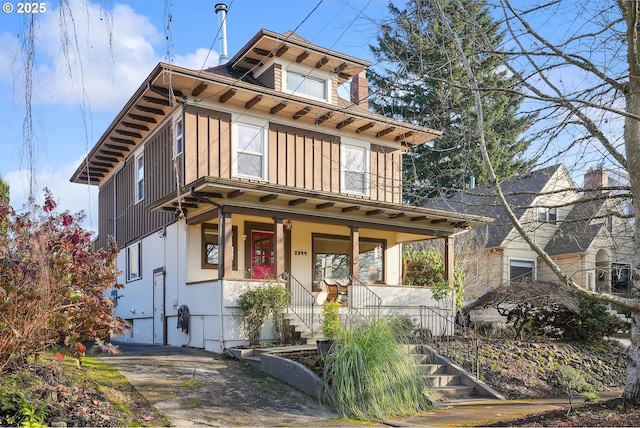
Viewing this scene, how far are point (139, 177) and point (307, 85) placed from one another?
6.11 m

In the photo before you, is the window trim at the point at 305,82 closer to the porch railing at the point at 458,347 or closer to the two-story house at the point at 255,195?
the two-story house at the point at 255,195

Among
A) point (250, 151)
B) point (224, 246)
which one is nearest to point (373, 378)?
point (224, 246)

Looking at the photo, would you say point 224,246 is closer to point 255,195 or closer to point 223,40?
point 255,195

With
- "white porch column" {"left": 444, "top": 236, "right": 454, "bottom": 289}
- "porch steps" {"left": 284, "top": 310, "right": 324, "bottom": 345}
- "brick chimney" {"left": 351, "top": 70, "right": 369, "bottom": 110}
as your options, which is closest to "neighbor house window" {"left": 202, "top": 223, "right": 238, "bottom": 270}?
"porch steps" {"left": 284, "top": 310, "right": 324, "bottom": 345}

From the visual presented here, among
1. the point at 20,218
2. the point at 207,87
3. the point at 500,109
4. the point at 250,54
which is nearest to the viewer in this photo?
the point at 20,218

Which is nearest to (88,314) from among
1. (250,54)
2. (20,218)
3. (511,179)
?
(20,218)

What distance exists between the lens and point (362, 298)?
49.2 feet

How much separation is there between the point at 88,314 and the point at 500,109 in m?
6.57

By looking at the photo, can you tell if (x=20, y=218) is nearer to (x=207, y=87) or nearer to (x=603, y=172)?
Answer: (x=603, y=172)

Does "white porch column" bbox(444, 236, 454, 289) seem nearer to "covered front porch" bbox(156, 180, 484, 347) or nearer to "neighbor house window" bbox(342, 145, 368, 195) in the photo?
"covered front porch" bbox(156, 180, 484, 347)

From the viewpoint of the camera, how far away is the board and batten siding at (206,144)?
1462 cm

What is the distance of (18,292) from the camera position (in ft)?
19.7

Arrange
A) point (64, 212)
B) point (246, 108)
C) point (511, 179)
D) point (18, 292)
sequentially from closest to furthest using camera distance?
1. point (18, 292)
2. point (64, 212)
3. point (511, 179)
4. point (246, 108)

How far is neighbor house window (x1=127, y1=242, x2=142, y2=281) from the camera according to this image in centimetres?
1857
